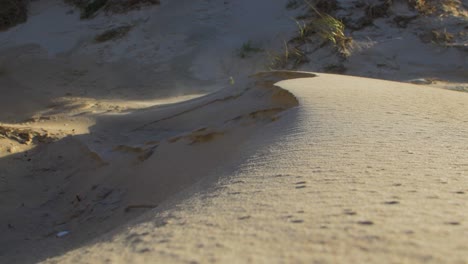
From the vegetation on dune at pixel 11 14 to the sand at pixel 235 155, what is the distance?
1.81 meters

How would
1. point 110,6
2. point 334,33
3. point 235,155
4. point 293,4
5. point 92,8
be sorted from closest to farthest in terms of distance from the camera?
point 235,155 → point 334,33 → point 293,4 → point 110,6 → point 92,8

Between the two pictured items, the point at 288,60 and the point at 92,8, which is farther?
the point at 92,8

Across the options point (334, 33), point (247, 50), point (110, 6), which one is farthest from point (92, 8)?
point (334, 33)

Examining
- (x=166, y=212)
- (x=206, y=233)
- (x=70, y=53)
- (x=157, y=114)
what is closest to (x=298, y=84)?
(x=157, y=114)

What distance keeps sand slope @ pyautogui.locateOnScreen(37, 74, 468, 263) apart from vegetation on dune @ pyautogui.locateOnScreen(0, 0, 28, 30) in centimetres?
883

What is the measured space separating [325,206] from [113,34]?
308 inches

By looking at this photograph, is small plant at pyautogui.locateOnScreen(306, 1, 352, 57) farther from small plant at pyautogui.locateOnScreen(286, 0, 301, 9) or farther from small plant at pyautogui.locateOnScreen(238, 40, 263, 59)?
small plant at pyautogui.locateOnScreen(286, 0, 301, 9)

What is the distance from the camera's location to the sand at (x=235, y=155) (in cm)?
108

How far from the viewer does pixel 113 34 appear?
332 inches

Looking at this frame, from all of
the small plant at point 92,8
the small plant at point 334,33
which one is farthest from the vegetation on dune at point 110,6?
the small plant at point 334,33

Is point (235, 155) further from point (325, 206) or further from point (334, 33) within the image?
point (334, 33)

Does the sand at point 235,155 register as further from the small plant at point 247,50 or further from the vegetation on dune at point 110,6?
the vegetation on dune at point 110,6

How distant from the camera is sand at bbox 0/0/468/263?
108 centimetres

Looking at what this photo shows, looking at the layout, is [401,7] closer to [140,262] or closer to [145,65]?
[145,65]
